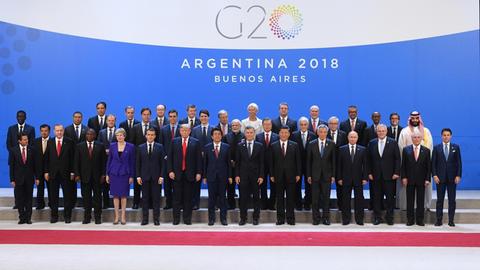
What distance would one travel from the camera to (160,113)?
8.38m

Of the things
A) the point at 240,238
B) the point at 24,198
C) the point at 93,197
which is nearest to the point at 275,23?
the point at 93,197

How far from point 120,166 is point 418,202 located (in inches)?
161

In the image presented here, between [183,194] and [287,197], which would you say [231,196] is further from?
[287,197]

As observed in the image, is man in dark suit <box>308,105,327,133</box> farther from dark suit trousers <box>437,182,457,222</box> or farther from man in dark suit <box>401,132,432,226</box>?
dark suit trousers <box>437,182,457,222</box>

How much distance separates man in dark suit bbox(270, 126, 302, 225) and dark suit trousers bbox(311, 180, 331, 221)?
273mm

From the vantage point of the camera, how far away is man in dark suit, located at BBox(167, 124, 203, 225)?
7797 mm

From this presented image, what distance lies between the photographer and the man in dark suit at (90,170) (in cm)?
791

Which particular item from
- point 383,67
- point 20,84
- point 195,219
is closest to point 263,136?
point 195,219

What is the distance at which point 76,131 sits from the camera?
839cm

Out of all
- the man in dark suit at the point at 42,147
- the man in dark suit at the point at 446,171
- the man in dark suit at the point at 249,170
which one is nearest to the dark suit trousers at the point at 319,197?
the man in dark suit at the point at 249,170

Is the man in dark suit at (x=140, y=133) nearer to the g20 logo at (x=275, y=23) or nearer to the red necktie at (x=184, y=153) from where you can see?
the red necktie at (x=184, y=153)

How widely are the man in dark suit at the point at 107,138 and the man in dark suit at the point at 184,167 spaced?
98 cm
